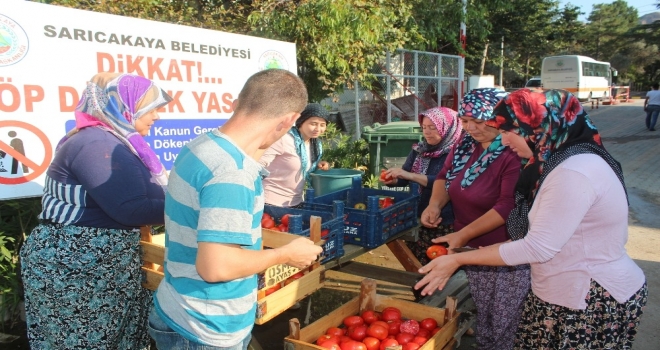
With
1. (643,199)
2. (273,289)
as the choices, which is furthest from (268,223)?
(643,199)

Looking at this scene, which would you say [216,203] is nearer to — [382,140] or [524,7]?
[382,140]

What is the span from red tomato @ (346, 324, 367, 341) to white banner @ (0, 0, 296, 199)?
2146 mm

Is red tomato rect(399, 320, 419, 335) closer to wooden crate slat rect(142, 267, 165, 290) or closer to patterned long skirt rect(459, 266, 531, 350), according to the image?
patterned long skirt rect(459, 266, 531, 350)

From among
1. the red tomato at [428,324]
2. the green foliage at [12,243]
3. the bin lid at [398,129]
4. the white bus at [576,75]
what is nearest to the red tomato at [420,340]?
the red tomato at [428,324]

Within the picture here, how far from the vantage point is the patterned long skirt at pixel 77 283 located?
7.14 ft

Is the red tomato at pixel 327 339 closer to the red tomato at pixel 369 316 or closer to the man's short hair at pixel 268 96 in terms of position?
the red tomato at pixel 369 316

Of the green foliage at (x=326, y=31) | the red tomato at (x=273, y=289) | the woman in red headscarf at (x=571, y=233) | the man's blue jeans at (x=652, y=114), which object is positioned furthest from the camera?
the man's blue jeans at (x=652, y=114)

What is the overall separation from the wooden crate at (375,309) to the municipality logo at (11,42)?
2383mm

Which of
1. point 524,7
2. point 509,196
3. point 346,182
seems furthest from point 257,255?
point 524,7

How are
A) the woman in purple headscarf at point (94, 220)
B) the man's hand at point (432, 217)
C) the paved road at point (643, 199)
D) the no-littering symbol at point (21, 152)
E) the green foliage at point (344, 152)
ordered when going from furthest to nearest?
1. the green foliage at point (344, 152)
2. the paved road at point (643, 199)
3. the man's hand at point (432, 217)
4. the no-littering symbol at point (21, 152)
5. the woman in purple headscarf at point (94, 220)

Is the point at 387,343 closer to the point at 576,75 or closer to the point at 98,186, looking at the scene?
the point at 98,186

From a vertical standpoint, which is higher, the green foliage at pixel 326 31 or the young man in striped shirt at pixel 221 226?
the green foliage at pixel 326 31

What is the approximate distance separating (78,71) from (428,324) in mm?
2861

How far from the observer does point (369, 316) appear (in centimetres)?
289
